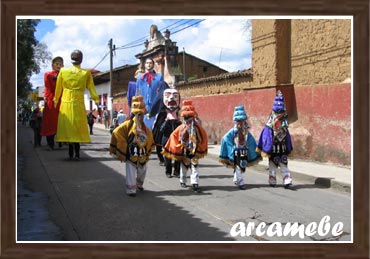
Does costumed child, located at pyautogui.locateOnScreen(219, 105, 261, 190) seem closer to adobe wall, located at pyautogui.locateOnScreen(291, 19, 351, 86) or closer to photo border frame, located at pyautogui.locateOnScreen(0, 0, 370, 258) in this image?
adobe wall, located at pyautogui.locateOnScreen(291, 19, 351, 86)

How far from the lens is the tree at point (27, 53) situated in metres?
4.63

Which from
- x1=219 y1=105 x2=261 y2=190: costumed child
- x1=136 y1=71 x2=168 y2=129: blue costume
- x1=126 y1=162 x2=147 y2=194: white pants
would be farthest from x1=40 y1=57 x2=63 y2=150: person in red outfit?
x1=219 y1=105 x2=261 y2=190: costumed child

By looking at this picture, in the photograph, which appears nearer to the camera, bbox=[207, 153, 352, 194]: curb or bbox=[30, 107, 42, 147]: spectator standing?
bbox=[207, 153, 352, 194]: curb

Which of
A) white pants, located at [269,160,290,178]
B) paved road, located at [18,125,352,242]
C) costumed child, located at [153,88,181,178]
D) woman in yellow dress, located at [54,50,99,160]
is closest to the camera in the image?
paved road, located at [18,125,352,242]

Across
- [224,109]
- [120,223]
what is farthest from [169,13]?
[224,109]

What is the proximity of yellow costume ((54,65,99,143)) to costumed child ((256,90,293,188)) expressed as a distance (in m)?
2.76

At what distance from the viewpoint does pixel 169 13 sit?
4348 mm

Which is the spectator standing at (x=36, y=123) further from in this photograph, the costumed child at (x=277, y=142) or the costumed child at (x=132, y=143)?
the costumed child at (x=277, y=142)

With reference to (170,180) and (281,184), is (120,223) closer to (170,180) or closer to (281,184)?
(170,180)

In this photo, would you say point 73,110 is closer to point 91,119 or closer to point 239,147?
point 91,119

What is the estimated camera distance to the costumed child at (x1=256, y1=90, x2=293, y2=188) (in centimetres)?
754

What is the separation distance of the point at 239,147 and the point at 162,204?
174cm

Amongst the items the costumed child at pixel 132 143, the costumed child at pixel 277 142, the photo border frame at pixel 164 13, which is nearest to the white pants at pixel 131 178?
the costumed child at pixel 132 143

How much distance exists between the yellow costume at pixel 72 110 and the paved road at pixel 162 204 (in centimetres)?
46
